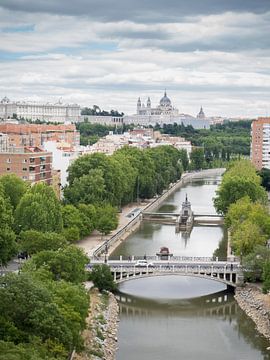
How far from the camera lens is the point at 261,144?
86875 millimetres

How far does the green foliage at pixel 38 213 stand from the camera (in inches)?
1369

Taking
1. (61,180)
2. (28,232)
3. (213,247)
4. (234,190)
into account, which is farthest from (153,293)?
(61,180)

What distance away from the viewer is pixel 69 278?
26.5 metres

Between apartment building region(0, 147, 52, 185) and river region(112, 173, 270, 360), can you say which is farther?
apartment building region(0, 147, 52, 185)

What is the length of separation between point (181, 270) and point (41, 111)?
12925 cm

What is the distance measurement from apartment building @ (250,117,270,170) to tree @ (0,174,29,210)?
48912mm

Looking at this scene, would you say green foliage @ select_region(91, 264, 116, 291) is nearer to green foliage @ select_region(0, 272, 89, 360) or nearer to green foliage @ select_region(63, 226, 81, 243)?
green foliage @ select_region(63, 226, 81, 243)

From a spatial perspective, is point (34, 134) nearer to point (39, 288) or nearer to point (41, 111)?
point (39, 288)

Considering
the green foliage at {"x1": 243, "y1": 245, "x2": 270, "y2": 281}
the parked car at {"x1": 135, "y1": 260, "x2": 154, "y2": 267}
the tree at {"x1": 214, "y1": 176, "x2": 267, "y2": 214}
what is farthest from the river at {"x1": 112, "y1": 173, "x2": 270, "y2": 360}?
the tree at {"x1": 214, "y1": 176, "x2": 267, "y2": 214}

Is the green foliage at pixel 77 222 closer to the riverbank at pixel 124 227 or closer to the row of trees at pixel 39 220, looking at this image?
the row of trees at pixel 39 220

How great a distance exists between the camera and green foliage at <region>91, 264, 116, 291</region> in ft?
99.9

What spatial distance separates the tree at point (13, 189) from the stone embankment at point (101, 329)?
10.3 metres

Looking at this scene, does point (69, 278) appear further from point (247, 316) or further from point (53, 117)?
point (53, 117)

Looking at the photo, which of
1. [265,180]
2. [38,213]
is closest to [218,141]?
[265,180]
